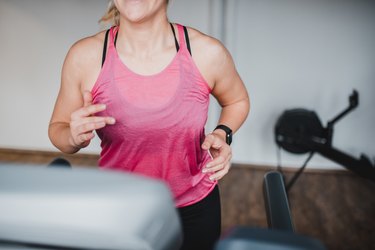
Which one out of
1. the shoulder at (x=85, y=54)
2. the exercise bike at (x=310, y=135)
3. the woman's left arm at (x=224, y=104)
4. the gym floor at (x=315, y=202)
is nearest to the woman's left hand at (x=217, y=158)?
the woman's left arm at (x=224, y=104)

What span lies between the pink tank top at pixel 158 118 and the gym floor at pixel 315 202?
1.30 meters

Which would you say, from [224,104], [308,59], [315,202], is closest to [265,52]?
[308,59]

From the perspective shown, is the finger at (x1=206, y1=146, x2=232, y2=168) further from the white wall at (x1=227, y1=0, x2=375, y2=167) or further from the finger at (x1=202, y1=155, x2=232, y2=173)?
the white wall at (x1=227, y1=0, x2=375, y2=167)

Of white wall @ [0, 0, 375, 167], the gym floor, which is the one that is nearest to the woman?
the gym floor

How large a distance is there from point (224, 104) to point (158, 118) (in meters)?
0.31

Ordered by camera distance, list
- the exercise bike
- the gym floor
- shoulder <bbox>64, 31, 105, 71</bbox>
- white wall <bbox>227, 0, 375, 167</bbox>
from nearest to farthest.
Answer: shoulder <bbox>64, 31, 105, 71</bbox>
the gym floor
the exercise bike
white wall <bbox>227, 0, 375, 167</bbox>

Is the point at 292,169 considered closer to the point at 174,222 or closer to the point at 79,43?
the point at 79,43

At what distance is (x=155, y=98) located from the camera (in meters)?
0.96

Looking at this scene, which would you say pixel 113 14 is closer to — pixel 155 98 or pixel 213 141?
pixel 155 98

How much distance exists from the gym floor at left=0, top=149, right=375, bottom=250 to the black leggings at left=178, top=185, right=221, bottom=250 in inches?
46.9

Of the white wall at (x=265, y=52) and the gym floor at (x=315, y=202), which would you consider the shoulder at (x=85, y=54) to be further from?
the white wall at (x=265, y=52)

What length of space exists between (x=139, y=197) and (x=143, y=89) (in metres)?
0.60

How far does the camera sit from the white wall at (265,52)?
8.75 feet

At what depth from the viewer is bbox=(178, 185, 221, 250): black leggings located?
108 cm
